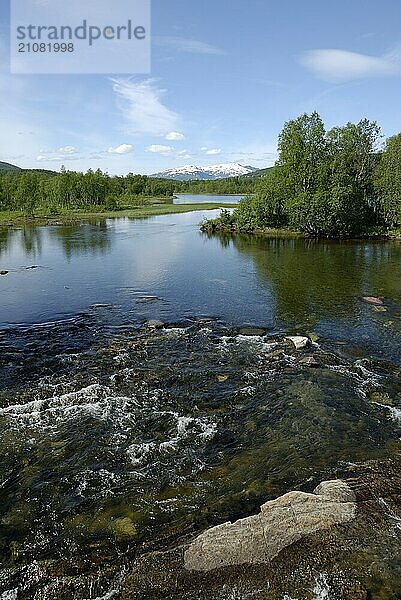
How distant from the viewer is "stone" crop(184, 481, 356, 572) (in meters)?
8.34

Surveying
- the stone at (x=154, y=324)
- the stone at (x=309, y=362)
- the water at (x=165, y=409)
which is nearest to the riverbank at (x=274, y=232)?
the water at (x=165, y=409)

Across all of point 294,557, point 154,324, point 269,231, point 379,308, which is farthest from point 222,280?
point 269,231

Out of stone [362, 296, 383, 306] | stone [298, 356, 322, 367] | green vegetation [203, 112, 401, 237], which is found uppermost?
green vegetation [203, 112, 401, 237]

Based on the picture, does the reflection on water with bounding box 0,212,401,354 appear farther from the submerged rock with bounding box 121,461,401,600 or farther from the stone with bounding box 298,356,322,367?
the submerged rock with bounding box 121,461,401,600

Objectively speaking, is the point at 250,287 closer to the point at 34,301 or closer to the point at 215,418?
the point at 34,301

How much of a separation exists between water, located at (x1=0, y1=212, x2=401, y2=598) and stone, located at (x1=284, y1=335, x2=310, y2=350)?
1.58ft

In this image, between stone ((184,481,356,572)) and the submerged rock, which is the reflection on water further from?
the submerged rock

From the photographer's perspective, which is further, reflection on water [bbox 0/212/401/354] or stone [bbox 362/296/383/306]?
stone [bbox 362/296/383/306]

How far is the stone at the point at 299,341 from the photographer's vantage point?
20.6 m

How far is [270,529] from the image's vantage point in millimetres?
8906

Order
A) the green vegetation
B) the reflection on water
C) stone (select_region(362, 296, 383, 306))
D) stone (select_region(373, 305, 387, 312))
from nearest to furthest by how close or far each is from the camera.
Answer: the reflection on water < stone (select_region(373, 305, 387, 312)) < stone (select_region(362, 296, 383, 306)) < the green vegetation

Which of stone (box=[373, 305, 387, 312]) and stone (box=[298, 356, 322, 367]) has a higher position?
stone (box=[373, 305, 387, 312])

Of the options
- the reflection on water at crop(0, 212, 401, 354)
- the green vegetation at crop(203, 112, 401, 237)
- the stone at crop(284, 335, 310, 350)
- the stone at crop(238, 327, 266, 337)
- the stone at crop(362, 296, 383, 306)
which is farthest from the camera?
the green vegetation at crop(203, 112, 401, 237)

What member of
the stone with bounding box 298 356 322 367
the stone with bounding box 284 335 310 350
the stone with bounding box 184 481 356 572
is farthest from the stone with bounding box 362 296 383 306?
the stone with bounding box 184 481 356 572
